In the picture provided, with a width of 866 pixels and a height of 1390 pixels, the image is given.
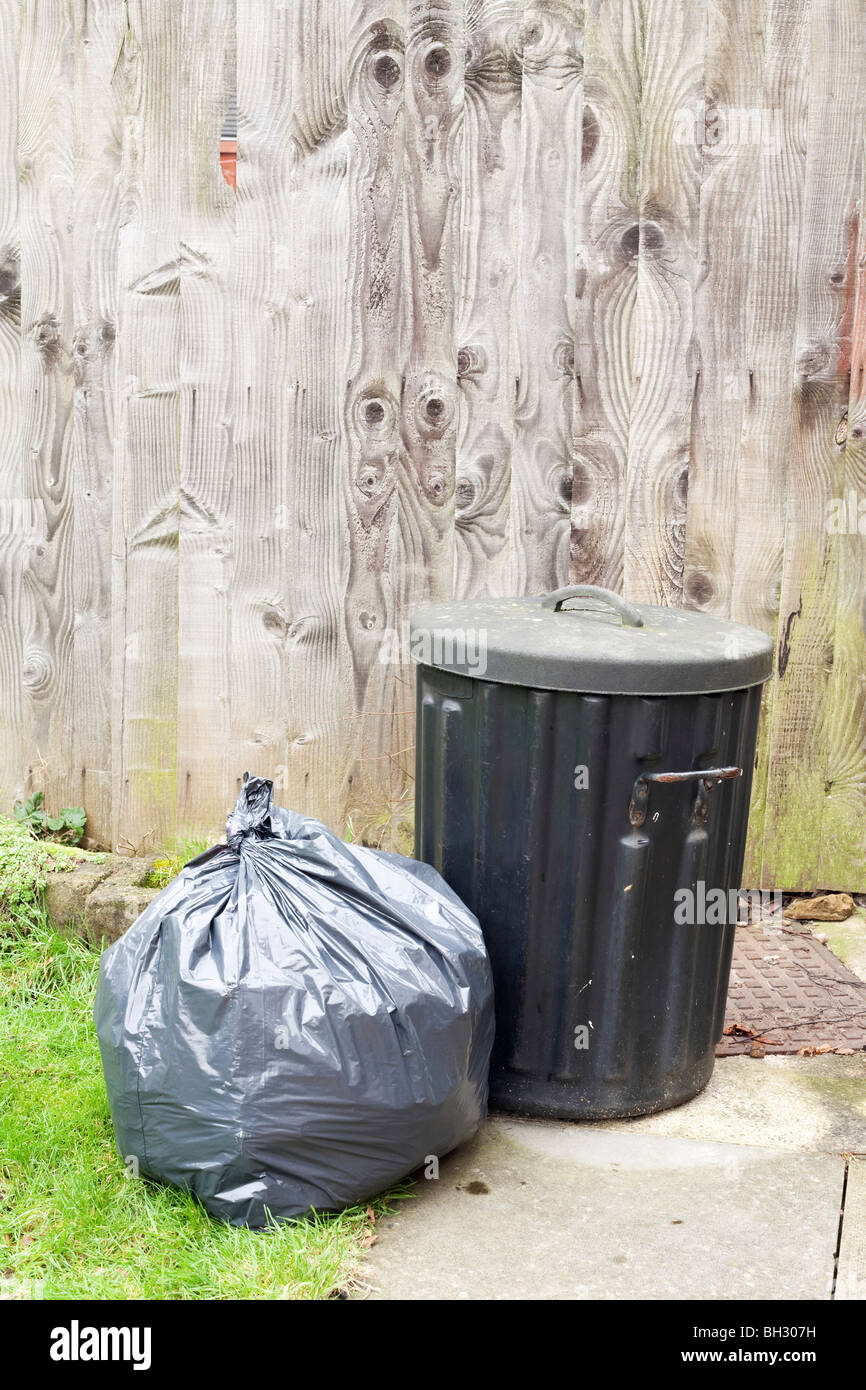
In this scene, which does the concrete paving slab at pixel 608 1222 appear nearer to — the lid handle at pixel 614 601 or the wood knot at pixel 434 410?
the lid handle at pixel 614 601

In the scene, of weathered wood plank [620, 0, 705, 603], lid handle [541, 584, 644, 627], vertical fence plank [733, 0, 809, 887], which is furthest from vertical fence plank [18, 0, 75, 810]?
vertical fence plank [733, 0, 809, 887]

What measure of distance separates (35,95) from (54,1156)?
106 inches

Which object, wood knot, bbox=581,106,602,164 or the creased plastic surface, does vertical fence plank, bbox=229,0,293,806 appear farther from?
the creased plastic surface

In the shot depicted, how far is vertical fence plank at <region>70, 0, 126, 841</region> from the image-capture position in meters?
3.64

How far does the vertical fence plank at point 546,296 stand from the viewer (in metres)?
3.52

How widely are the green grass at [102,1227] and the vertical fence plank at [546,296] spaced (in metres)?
1.75

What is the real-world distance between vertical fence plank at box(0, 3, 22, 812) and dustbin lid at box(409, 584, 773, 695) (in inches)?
57.6

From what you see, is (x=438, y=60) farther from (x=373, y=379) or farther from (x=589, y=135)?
(x=373, y=379)

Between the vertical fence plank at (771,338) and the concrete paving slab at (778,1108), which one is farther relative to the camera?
the vertical fence plank at (771,338)

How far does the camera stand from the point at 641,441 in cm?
368

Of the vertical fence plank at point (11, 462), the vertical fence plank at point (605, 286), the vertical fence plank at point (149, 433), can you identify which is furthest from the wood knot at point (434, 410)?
the vertical fence plank at point (11, 462)

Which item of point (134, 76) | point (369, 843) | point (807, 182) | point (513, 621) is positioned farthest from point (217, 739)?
point (807, 182)

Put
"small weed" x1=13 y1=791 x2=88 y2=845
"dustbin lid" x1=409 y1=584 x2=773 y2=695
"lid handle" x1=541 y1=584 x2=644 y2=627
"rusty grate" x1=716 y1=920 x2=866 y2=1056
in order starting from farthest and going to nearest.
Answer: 1. "small weed" x1=13 y1=791 x2=88 y2=845
2. "rusty grate" x1=716 y1=920 x2=866 y2=1056
3. "lid handle" x1=541 y1=584 x2=644 y2=627
4. "dustbin lid" x1=409 y1=584 x2=773 y2=695

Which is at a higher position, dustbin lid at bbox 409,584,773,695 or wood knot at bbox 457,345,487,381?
wood knot at bbox 457,345,487,381
